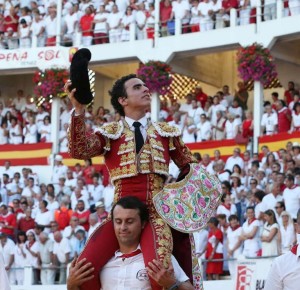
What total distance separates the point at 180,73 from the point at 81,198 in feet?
22.5

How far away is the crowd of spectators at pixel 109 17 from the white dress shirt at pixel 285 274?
14.8m

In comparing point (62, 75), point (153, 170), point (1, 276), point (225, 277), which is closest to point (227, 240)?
point (225, 277)

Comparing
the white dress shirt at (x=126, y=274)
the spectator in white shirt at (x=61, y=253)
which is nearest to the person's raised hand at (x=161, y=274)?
the white dress shirt at (x=126, y=274)

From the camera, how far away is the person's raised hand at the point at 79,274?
6.60 metres

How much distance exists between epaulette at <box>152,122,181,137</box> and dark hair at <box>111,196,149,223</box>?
0.68 meters

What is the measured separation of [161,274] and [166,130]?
119 centimetres

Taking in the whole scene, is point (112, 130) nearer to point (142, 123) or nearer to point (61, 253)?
point (142, 123)

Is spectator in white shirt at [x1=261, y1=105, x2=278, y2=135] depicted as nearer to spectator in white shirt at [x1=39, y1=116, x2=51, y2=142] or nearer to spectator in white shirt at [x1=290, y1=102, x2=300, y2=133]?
spectator in white shirt at [x1=290, y1=102, x2=300, y2=133]

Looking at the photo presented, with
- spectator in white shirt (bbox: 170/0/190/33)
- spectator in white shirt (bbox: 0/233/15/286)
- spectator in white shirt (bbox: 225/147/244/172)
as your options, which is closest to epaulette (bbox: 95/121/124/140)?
spectator in white shirt (bbox: 0/233/15/286)

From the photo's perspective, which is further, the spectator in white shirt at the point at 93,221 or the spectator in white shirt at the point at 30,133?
the spectator in white shirt at the point at 30,133

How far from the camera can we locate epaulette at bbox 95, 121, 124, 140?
711 centimetres

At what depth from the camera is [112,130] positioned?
716cm

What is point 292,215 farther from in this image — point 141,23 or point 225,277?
point 141,23

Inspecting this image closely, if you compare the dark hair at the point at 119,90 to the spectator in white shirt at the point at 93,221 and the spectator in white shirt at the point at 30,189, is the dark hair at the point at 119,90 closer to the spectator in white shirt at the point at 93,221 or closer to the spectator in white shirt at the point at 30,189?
the spectator in white shirt at the point at 93,221
